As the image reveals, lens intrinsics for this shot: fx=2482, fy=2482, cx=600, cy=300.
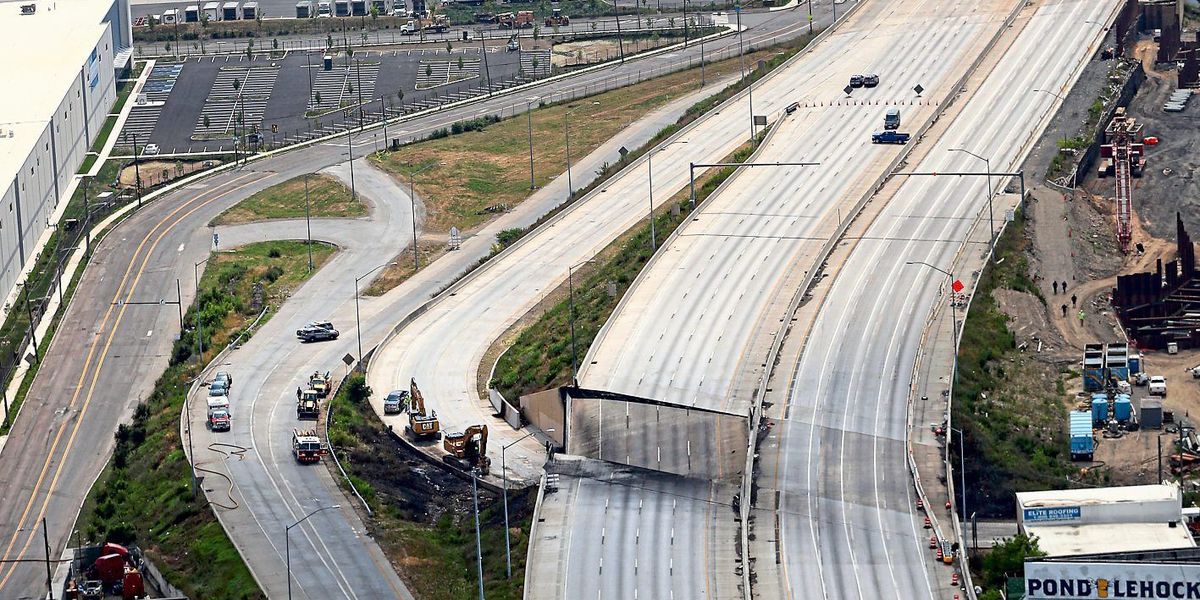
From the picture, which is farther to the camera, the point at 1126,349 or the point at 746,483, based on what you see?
the point at 1126,349

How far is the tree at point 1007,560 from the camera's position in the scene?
140m

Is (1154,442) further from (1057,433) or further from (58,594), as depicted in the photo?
(58,594)

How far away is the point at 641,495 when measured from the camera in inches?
6058

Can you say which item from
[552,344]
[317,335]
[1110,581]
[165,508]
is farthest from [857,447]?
[317,335]

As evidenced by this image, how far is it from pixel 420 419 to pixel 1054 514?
46248 mm

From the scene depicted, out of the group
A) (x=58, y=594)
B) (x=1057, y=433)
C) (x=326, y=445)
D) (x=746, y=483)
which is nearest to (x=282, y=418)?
(x=326, y=445)

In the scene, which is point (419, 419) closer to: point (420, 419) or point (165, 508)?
point (420, 419)

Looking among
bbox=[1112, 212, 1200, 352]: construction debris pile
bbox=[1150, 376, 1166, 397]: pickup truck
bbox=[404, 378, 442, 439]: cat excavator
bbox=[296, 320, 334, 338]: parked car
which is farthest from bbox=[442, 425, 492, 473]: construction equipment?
bbox=[1112, 212, 1200, 352]: construction debris pile

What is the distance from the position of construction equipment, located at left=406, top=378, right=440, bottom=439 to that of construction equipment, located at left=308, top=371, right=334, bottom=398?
6.48 meters

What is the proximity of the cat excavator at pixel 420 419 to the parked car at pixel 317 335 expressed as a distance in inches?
706

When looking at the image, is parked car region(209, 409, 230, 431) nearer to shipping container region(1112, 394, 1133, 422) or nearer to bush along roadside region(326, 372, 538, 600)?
bush along roadside region(326, 372, 538, 600)

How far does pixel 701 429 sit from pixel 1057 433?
24.1 m

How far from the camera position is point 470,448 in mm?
165750

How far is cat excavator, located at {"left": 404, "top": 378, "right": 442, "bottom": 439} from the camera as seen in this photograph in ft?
559
